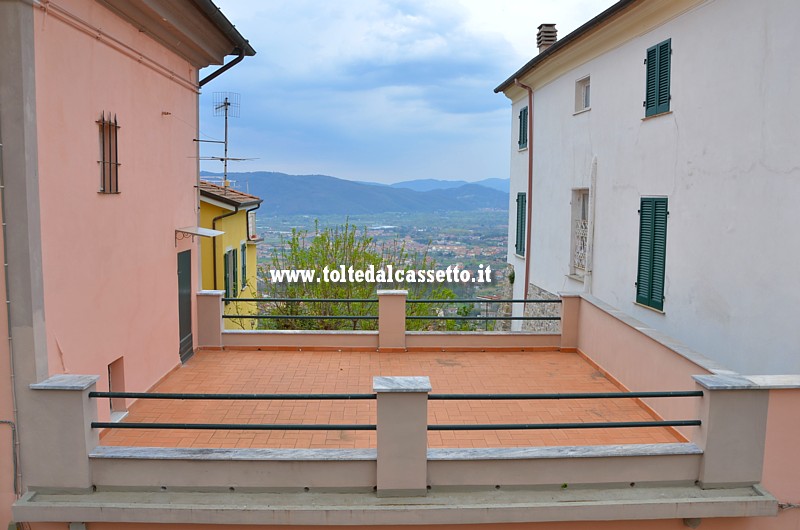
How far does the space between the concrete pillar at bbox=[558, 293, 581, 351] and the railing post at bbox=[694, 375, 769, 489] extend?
202 inches

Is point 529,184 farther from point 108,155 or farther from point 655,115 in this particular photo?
point 108,155

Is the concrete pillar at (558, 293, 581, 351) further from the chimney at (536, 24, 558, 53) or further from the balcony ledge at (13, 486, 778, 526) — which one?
the chimney at (536, 24, 558, 53)

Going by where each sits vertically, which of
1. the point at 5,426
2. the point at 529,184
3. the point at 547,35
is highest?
the point at 547,35

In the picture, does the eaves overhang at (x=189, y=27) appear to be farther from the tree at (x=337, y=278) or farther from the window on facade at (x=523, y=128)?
the window on facade at (x=523, y=128)

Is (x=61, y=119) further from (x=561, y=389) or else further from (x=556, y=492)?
(x=561, y=389)

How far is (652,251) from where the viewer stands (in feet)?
33.7

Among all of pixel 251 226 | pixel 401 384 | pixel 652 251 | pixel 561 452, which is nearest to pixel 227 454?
pixel 401 384

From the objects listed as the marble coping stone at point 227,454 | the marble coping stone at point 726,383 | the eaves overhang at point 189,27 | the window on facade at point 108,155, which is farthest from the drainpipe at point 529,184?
the marble coping stone at point 227,454

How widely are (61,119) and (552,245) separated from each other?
11712 millimetres

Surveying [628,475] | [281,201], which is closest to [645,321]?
[628,475]

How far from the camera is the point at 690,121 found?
911 centimetres

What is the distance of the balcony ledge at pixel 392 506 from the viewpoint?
5.19 metres

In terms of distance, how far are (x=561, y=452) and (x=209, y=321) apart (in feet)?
23.1

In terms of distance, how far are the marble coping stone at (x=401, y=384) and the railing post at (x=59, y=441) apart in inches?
94.7
